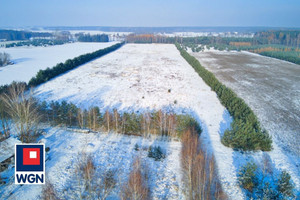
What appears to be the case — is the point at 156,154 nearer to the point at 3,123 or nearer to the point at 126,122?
the point at 126,122

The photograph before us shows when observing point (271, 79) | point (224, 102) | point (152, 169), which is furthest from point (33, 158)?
point (271, 79)

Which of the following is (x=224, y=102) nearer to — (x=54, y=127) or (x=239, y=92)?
(x=239, y=92)

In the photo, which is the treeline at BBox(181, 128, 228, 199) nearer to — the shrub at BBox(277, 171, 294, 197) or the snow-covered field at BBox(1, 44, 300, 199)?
the snow-covered field at BBox(1, 44, 300, 199)

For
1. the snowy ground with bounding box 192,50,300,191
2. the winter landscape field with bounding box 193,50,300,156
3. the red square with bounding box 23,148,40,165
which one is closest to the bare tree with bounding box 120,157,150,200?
the red square with bounding box 23,148,40,165

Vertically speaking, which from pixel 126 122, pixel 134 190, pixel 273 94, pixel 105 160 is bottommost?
pixel 105 160

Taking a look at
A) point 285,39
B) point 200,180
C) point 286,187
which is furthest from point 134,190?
point 285,39
